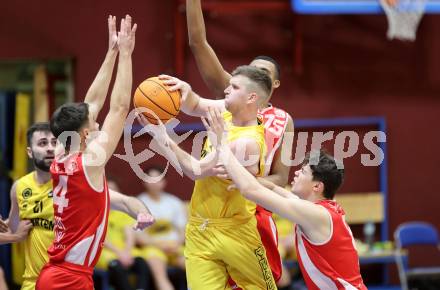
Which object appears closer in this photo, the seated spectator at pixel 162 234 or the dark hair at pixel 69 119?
the dark hair at pixel 69 119

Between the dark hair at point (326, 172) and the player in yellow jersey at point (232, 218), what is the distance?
40 centimetres

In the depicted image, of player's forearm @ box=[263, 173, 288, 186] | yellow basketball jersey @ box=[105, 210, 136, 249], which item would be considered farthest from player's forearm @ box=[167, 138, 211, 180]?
yellow basketball jersey @ box=[105, 210, 136, 249]

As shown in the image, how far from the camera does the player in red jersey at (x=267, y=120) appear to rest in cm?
599

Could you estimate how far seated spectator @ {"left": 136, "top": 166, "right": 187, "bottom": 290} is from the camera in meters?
9.20

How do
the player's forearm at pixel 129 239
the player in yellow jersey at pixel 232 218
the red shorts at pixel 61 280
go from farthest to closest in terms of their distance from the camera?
the player's forearm at pixel 129 239 → the player in yellow jersey at pixel 232 218 → the red shorts at pixel 61 280

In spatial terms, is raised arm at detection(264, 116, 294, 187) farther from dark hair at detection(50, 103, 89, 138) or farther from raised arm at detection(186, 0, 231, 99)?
dark hair at detection(50, 103, 89, 138)

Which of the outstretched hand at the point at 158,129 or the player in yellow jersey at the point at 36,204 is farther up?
the outstretched hand at the point at 158,129

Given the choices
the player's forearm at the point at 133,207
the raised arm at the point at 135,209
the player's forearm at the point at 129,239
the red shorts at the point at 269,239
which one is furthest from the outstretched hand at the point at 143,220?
the player's forearm at the point at 129,239

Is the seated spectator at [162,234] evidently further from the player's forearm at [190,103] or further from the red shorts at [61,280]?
the red shorts at [61,280]

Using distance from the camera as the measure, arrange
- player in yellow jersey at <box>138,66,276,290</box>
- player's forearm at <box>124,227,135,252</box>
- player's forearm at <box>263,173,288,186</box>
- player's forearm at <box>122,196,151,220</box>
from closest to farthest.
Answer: player in yellow jersey at <box>138,66,276,290</box>, player's forearm at <box>122,196,151,220</box>, player's forearm at <box>263,173,288,186</box>, player's forearm at <box>124,227,135,252</box>

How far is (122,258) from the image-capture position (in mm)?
8930

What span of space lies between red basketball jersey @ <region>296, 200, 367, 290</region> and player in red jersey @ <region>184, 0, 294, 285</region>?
0.80 m

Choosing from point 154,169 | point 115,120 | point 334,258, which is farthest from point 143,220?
point 154,169

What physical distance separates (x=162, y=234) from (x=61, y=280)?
432 centimetres
